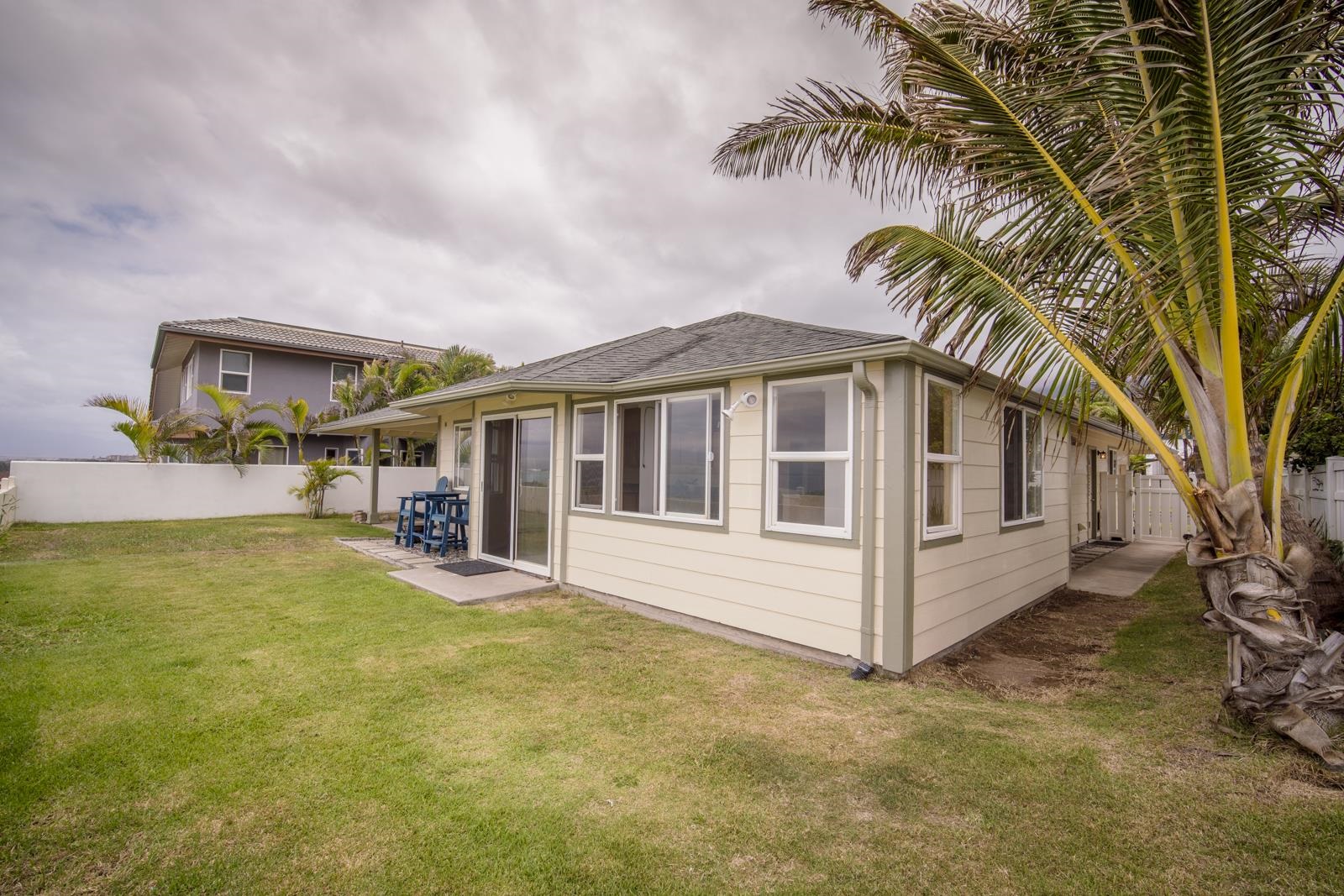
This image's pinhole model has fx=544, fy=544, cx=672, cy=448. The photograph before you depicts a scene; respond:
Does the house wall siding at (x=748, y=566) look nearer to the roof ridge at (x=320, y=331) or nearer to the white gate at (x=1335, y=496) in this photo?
the white gate at (x=1335, y=496)

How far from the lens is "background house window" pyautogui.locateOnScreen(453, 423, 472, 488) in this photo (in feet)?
33.3

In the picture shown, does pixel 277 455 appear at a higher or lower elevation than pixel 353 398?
lower

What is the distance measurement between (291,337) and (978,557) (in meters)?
22.0

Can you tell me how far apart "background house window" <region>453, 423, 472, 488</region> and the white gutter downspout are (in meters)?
7.63

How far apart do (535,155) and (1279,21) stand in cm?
1056

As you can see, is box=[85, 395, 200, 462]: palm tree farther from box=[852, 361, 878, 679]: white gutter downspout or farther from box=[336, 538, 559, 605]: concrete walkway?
box=[852, 361, 878, 679]: white gutter downspout

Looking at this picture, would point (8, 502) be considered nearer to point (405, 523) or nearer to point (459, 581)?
point (405, 523)

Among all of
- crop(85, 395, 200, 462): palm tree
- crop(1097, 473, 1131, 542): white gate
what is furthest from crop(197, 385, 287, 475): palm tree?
crop(1097, 473, 1131, 542): white gate

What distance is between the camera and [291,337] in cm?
1912

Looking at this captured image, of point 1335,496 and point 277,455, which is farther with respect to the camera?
point 277,455

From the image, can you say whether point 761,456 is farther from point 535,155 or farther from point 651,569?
point 535,155

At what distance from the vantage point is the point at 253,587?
22.6 feet

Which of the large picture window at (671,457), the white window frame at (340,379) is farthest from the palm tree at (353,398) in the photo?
the large picture window at (671,457)

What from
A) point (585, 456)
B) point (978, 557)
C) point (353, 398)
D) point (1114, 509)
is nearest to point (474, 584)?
point (585, 456)
